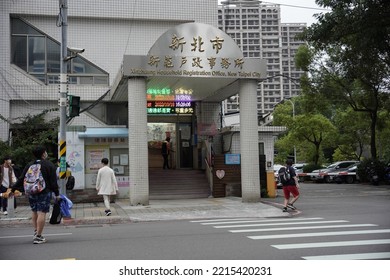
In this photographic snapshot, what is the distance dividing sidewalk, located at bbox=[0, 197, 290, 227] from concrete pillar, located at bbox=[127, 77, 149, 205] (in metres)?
0.57

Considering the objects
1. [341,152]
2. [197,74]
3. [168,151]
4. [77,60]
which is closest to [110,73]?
[77,60]

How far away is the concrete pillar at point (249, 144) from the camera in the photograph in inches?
694

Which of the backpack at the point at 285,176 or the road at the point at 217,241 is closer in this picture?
the road at the point at 217,241

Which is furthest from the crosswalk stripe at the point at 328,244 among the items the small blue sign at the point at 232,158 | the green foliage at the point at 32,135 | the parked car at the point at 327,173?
the parked car at the point at 327,173

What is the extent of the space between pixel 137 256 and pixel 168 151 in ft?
54.2

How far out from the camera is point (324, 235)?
9.18 meters

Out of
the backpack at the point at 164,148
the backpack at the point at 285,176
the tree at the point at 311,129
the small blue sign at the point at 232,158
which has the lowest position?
the backpack at the point at 285,176

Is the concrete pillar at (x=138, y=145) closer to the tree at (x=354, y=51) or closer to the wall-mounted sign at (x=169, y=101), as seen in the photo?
the wall-mounted sign at (x=169, y=101)

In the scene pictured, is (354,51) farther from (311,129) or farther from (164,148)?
(311,129)

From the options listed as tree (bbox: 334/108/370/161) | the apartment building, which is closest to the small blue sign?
tree (bbox: 334/108/370/161)

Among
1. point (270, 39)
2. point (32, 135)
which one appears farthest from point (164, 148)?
point (270, 39)

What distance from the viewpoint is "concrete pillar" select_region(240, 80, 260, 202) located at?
1762 cm

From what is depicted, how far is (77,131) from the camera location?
19656 mm

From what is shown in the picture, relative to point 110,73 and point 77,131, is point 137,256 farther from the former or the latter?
point 110,73
